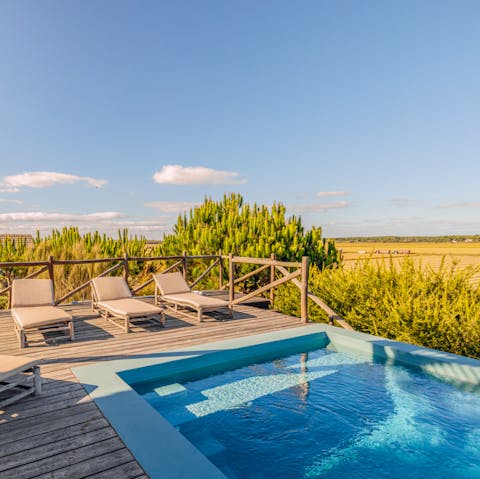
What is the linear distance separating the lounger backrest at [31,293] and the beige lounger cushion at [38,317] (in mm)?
212

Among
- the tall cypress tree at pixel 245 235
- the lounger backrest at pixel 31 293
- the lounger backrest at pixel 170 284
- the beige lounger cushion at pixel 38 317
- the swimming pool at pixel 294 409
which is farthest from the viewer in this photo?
the tall cypress tree at pixel 245 235

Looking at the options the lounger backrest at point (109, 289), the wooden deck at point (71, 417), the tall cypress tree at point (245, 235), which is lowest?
the wooden deck at point (71, 417)

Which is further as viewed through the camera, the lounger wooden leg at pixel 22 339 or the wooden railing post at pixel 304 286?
the wooden railing post at pixel 304 286

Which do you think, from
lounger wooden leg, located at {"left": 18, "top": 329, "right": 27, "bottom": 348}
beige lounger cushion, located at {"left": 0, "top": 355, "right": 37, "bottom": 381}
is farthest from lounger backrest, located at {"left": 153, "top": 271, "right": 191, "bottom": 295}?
beige lounger cushion, located at {"left": 0, "top": 355, "right": 37, "bottom": 381}

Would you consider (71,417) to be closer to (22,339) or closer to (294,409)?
(294,409)

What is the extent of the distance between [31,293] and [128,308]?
1817 millimetres

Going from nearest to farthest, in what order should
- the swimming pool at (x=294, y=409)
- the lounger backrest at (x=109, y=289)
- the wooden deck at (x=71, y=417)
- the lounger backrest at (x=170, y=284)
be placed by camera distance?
1. the wooden deck at (x=71, y=417)
2. the swimming pool at (x=294, y=409)
3. the lounger backrest at (x=109, y=289)
4. the lounger backrest at (x=170, y=284)

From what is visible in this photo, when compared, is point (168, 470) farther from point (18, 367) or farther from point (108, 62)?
point (108, 62)

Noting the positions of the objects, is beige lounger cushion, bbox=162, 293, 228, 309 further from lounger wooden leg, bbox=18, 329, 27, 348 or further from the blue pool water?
lounger wooden leg, bbox=18, 329, 27, 348

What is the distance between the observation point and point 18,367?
3.52 metres

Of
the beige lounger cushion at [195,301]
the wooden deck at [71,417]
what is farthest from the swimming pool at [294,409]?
the beige lounger cushion at [195,301]

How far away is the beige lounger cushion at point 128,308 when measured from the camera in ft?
21.0

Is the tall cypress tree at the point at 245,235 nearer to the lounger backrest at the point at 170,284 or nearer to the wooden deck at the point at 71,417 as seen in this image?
the lounger backrest at the point at 170,284

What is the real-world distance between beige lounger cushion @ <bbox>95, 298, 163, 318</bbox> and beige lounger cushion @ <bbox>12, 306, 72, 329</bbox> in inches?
33.9
